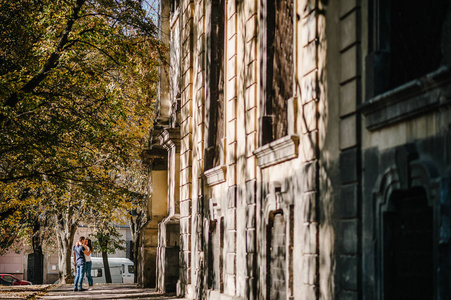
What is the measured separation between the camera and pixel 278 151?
496 inches

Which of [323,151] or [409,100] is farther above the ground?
[409,100]

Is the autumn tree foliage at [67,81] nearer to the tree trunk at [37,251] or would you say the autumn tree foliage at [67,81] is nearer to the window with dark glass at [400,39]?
the window with dark glass at [400,39]

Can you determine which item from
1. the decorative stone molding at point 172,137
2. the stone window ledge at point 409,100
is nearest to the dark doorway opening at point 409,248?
the stone window ledge at point 409,100

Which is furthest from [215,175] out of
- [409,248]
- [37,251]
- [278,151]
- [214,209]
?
[37,251]

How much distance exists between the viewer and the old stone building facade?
8.13 m

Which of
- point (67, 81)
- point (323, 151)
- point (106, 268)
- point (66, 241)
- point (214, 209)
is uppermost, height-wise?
point (67, 81)

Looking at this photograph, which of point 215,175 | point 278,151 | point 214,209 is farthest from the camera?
point 214,209

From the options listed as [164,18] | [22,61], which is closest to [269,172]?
[22,61]

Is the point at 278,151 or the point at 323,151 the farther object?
the point at 278,151

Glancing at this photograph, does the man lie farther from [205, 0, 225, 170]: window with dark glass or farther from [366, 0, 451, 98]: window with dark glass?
[366, 0, 451, 98]: window with dark glass

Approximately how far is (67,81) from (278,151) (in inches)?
365

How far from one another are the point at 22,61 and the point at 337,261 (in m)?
12.0

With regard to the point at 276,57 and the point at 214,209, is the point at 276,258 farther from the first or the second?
the point at 214,209

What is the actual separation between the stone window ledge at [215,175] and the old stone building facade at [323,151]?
46 millimetres
